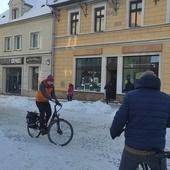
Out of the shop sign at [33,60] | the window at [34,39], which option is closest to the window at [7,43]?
the window at [34,39]

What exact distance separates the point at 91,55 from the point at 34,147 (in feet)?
47.9

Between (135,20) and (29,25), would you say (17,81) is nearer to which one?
(29,25)

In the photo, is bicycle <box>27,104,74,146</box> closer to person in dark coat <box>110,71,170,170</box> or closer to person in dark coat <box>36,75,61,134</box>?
person in dark coat <box>36,75,61,134</box>

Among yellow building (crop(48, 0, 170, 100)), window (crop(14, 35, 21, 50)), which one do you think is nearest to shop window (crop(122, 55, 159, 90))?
yellow building (crop(48, 0, 170, 100))

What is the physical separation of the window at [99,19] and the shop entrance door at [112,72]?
7.77ft

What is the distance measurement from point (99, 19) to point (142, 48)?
447 cm

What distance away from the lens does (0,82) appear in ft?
93.6

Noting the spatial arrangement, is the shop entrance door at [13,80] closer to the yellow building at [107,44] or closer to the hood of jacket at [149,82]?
the yellow building at [107,44]

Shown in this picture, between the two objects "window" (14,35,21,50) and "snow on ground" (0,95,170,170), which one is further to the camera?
"window" (14,35,21,50)

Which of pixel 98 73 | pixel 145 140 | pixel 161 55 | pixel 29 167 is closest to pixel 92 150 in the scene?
pixel 29 167

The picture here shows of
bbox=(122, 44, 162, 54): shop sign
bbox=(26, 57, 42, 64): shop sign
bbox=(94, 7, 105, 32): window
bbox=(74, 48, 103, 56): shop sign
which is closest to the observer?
bbox=(122, 44, 162, 54): shop sign

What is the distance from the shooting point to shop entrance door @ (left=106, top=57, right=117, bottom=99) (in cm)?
1942

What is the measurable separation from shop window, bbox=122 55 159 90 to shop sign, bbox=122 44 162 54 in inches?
16.9

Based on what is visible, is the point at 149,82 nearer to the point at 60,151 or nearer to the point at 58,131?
the point at 60,151
